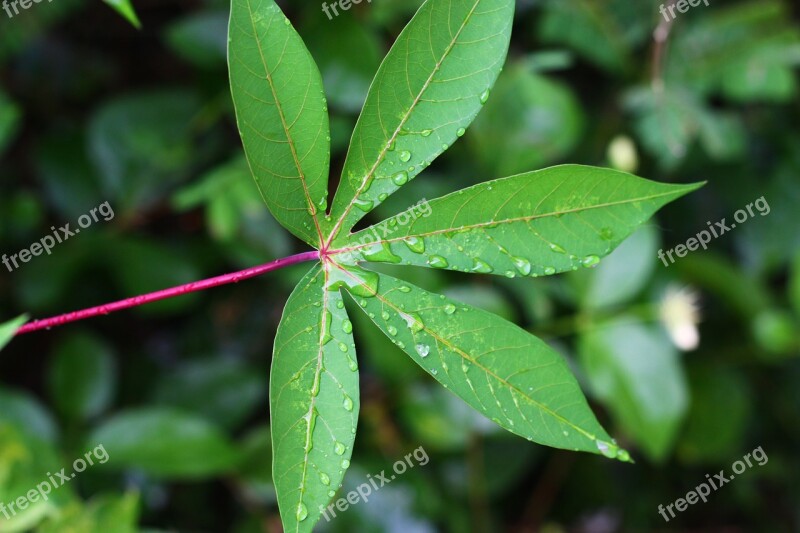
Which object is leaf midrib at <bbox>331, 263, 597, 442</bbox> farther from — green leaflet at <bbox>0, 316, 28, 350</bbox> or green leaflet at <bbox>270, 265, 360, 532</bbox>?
green leaflet at <bbox>0, 316, 28, 350</bbox>

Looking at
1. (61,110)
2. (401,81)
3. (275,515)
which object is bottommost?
(275,515)

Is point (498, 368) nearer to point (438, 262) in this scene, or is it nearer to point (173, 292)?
point (438, 262)

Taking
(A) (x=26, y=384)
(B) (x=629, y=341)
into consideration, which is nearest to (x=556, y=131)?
(B) (x=629, y=341)

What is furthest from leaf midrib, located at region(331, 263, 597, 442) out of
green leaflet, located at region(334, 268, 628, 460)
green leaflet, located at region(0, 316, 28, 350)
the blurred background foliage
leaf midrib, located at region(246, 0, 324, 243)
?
the blurred background foliage

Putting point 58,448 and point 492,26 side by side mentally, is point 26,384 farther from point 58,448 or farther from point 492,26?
point 492,26

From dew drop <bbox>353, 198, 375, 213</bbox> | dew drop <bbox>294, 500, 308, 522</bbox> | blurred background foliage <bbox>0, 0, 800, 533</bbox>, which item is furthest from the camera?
blurred background foliage <bbox>0, 0, 800, 533</bbox>
